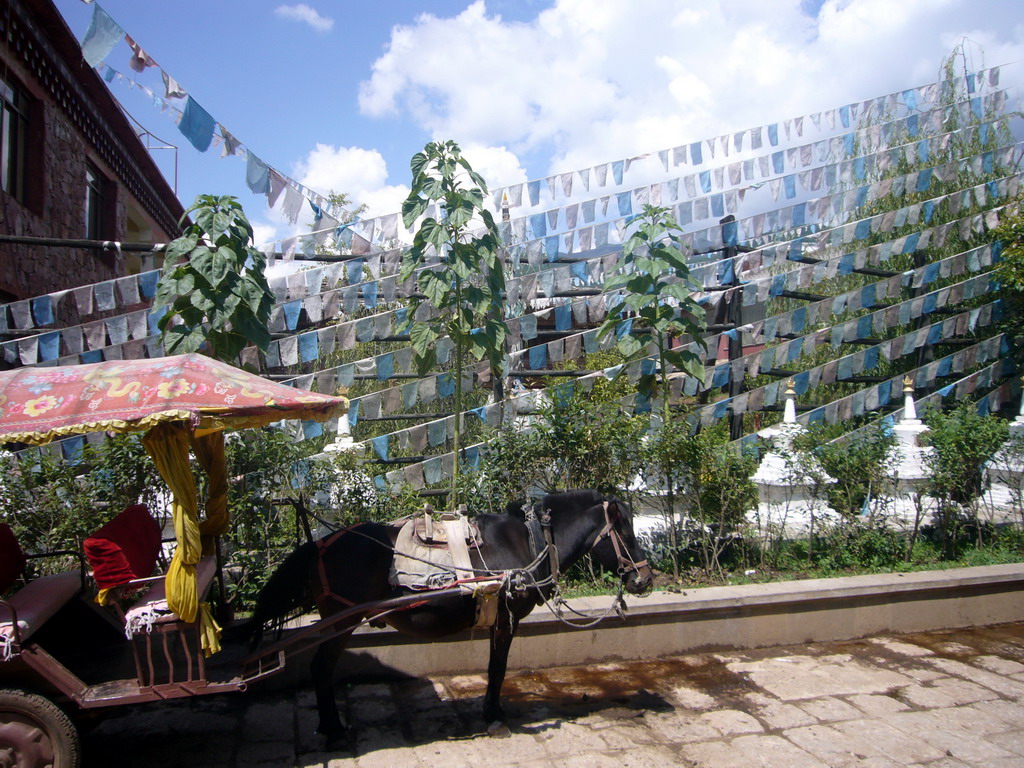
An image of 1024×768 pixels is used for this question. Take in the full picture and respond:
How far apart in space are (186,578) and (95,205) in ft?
36.8

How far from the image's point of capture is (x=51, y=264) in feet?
34.1

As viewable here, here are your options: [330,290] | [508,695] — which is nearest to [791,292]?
[330,290]

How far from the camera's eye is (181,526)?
13.6 feet

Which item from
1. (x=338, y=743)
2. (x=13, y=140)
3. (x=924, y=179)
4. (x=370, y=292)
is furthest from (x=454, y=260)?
(x=924, y=179)

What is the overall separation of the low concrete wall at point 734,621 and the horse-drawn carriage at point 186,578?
1.03m

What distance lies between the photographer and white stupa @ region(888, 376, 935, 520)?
8367 millimetres

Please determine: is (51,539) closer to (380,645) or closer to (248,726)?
(248,726)

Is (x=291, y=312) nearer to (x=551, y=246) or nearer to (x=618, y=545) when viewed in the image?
(x=551, y=246)

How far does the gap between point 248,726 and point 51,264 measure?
313 inches

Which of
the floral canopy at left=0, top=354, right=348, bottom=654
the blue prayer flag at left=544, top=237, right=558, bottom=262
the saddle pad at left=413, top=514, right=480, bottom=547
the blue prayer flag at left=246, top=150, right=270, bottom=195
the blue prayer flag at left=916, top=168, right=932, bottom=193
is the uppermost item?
the blue prayer flag at left=916, top=168, right=932, bottom=193

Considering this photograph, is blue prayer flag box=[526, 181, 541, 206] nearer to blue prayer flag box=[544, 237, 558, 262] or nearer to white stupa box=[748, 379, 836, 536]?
blue prayer flag box=[544, 237, 558, 262]

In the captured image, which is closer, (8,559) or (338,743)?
(8,559)

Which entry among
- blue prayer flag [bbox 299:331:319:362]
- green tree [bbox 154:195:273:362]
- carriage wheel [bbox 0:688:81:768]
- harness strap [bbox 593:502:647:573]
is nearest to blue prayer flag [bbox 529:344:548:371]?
blue prayer flag [bbox 299:331:319:362]

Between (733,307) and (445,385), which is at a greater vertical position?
(733,307)
